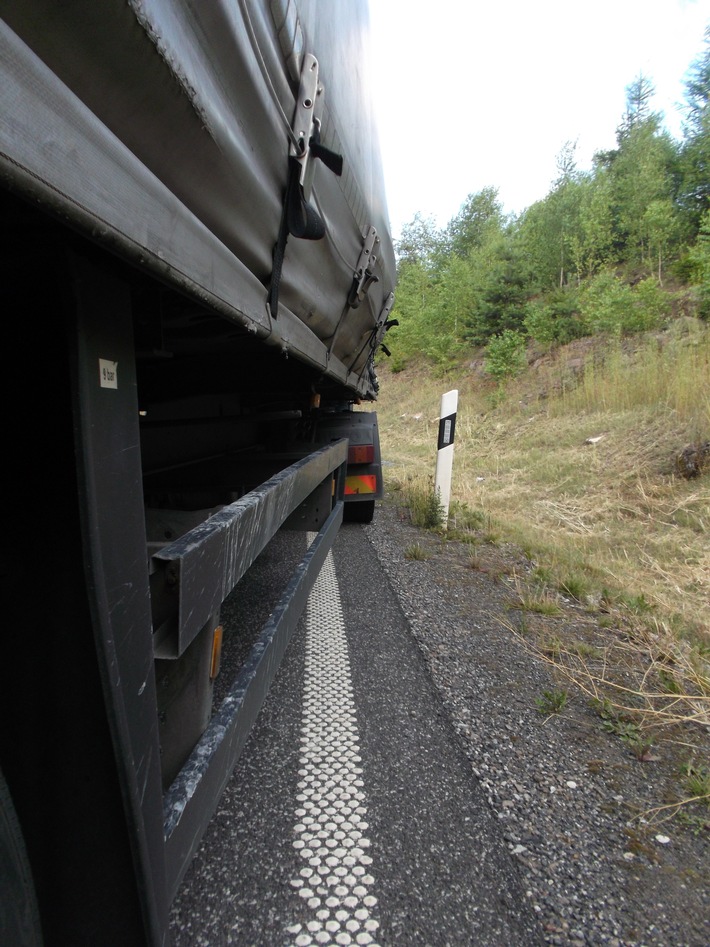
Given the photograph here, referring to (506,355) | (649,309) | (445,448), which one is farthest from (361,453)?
(506,355)

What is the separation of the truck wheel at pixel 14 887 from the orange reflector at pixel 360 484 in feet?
14.9

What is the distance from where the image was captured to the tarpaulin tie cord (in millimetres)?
1557

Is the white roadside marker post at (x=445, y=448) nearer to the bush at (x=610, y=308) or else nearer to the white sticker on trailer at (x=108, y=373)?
the white sticker on trailer at (x=108, y=373)

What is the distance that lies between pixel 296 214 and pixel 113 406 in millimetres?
931

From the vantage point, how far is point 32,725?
917 millimetres

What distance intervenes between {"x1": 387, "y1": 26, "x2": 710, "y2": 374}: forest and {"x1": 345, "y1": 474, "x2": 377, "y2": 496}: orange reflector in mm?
10868

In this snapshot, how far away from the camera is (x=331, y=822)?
186 cm

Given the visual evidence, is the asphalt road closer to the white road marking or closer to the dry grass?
the white road marking

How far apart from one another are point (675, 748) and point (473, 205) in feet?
133

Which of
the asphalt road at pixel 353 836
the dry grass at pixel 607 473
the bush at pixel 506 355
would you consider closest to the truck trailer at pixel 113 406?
the asphalt road at pixel 353 836

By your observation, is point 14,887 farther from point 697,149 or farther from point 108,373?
point 697,149

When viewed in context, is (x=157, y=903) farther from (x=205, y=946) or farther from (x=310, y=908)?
(x=310, y=908)

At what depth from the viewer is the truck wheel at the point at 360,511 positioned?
5.91 meters

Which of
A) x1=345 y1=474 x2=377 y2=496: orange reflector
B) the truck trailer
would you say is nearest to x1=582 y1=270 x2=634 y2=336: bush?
x1=345 y1=474 x2=377 y2=496: orange reflector
